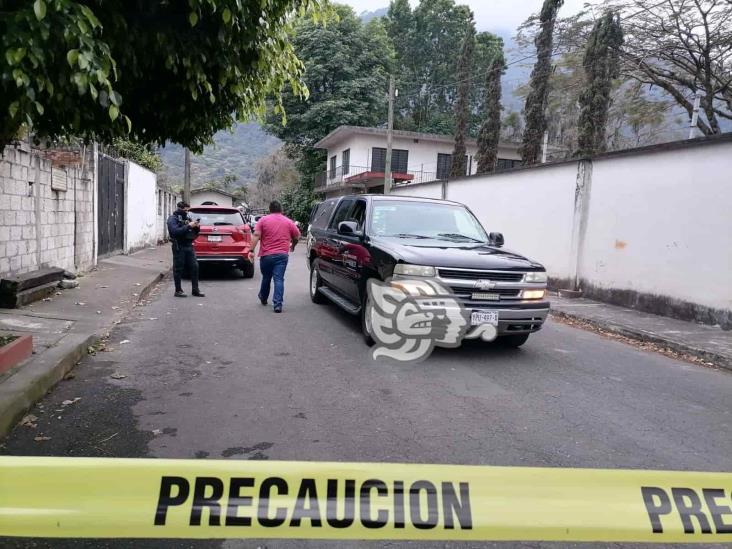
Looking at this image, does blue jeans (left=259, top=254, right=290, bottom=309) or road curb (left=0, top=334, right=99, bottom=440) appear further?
blue jeans (left=259, top=254, right=290, bottom=309)

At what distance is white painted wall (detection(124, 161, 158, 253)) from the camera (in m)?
16.8

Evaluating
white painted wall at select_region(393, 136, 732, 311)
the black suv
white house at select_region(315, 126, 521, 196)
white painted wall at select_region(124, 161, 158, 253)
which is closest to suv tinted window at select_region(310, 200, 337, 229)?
the black suv

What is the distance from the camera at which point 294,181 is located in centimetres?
5219

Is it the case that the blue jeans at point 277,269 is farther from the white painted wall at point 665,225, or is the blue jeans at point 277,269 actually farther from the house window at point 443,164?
the house window at point 443,164

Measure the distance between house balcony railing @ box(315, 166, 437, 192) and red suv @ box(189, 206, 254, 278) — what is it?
1877 centimetres

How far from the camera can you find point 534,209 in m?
13.6

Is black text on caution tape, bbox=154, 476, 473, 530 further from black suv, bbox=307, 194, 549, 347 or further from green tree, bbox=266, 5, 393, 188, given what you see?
green tree, bbox=266, 5, 393, 188

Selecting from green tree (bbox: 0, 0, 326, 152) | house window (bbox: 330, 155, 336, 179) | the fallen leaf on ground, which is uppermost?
house window (bbox: 330, 155, 336, 179)

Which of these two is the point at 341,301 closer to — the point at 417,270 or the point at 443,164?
the point at 417,270

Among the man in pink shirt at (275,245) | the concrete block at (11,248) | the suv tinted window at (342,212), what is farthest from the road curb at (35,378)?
the suv tinted window at (342,212)

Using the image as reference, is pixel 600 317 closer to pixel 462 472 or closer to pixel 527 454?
pixel 527 454

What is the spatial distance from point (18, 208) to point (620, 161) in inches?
426

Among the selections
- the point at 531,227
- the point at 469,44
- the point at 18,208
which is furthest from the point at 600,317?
the point at 469,44

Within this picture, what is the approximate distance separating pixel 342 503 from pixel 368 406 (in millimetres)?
2496
